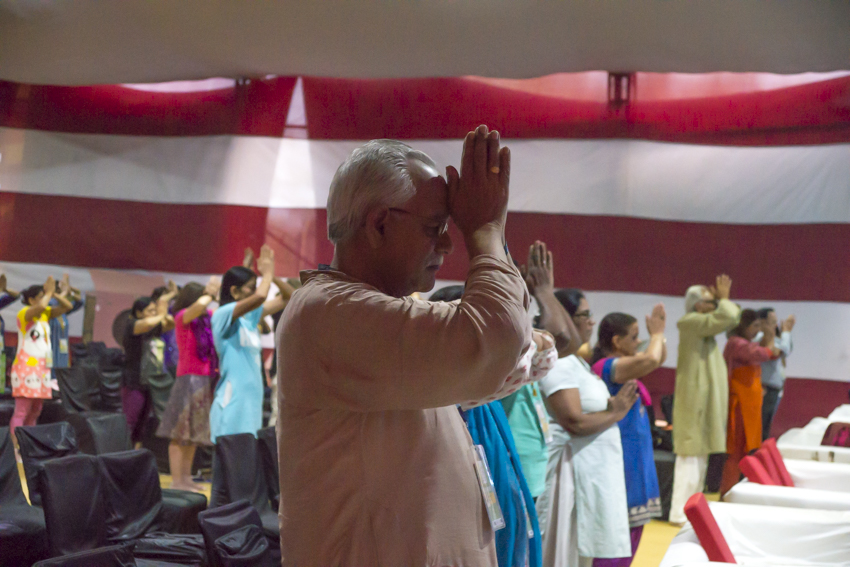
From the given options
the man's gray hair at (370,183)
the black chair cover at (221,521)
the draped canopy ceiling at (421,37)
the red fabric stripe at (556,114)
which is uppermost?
the draped canopy ceiling at (421,37)

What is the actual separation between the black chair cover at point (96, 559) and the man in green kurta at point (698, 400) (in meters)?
3.77

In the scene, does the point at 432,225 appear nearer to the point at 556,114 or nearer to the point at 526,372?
the point at 526,372

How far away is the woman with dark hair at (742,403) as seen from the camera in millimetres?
5242

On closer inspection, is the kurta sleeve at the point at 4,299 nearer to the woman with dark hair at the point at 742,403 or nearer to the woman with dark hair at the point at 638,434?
the woman with dark hair at the point at 638,434

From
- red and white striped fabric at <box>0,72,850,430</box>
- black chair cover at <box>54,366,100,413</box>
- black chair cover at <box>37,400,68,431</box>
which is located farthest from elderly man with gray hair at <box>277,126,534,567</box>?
red and white striped fabric at <box>0,72,850,430</box>

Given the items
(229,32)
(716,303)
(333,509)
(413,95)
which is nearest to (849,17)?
(716,303)

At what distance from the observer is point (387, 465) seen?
0.92m

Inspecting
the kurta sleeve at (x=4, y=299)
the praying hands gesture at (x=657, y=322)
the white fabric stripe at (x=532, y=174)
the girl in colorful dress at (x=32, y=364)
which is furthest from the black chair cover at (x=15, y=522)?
the white fabric stripe at (x=532, y=174)

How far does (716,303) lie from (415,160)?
460 centimetres

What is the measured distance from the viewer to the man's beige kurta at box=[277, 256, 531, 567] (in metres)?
0.86

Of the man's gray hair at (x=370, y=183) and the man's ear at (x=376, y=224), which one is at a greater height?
the man's gray hair at (x=370, y=183)

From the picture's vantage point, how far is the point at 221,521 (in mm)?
2320

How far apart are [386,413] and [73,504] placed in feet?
7.25

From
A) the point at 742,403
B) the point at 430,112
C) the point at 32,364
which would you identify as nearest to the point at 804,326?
the point at 742,403
